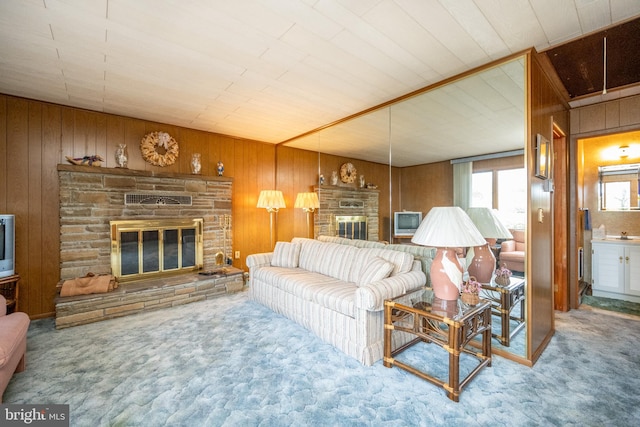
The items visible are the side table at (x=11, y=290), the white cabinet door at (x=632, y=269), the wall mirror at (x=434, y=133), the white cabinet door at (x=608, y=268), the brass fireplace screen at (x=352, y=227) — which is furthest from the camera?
the brass fireplace screen at (x=352, y=227)

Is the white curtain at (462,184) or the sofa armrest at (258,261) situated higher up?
the white curtain at (462,184)

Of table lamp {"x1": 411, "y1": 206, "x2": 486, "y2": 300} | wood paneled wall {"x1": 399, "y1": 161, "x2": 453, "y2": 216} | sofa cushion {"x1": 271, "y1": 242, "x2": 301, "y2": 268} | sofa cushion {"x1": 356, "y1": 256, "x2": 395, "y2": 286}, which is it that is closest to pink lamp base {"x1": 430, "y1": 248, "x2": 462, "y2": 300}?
table lamp {"x1": 411, "y1": 206, "x2": 486, "y2": 300}

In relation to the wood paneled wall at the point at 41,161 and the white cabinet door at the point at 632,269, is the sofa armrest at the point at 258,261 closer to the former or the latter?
the wood paneled wall at the point at 41,161

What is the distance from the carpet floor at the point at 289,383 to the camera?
5.42ft

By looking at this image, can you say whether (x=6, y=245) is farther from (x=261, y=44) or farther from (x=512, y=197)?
(x=512, y=197)

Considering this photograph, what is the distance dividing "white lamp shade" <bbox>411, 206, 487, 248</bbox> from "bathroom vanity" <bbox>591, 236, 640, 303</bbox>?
3.21 meters

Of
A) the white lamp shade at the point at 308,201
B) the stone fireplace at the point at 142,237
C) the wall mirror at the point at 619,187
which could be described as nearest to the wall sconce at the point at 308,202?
the white lamp shade at the point at 308,201

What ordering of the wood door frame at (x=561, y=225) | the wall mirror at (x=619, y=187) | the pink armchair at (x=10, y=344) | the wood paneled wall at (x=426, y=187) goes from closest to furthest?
the pink armchair at (x=10, y=344), the wood paneled wall at (x=426, y=187), the wood door frame at (x=561, y=225), the wall mirror at (x=619, y=187)

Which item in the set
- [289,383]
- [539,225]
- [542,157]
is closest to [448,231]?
[539,225]

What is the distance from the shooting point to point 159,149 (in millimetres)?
3980

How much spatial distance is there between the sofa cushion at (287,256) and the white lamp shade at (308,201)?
3.51 ft

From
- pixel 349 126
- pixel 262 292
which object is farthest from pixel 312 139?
pixel 262 292

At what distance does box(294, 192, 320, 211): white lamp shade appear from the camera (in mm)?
4750

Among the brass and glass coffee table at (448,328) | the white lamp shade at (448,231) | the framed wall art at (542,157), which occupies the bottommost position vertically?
the brass and glass coffee table at (448,328)
